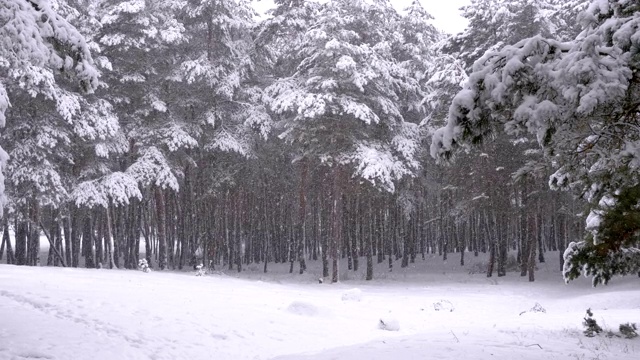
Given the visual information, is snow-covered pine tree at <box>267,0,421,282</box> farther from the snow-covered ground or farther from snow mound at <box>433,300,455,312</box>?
snow mound at <box>433,300,455,312</box>

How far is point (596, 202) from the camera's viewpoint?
300 inches

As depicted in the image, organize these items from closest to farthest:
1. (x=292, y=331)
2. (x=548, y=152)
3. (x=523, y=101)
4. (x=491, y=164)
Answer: (x=523, y=101) < (x=548, y=152) < (x=292, y=331) < (x=491, y=164)

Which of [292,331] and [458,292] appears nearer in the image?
[292,331]

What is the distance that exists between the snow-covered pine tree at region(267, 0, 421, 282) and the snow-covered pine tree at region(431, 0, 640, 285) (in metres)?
14.5

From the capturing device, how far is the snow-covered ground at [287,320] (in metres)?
8.50

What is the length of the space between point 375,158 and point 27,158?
13364mm

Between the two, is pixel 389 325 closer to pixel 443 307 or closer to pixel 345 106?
pixel 443 307

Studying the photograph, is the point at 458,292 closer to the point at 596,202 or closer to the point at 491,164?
the point at 491,164

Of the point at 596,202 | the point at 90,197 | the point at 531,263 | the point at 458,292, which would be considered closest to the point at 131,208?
the point at 90,197

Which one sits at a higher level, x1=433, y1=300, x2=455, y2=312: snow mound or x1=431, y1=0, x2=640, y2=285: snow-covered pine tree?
x1=431, y1=0, x2=640, y2=285: snow-covered pine tree

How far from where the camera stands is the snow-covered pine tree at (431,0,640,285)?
493 cm

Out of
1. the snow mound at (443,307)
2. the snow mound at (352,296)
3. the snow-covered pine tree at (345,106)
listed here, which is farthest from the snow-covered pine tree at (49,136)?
the snow mound at (443,307)

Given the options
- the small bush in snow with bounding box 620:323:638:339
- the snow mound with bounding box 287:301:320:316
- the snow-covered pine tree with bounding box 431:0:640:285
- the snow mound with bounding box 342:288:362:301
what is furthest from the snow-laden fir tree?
the snow mound with bounding box 342:288:362:301

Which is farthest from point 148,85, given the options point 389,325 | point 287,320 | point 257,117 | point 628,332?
point 628,332
